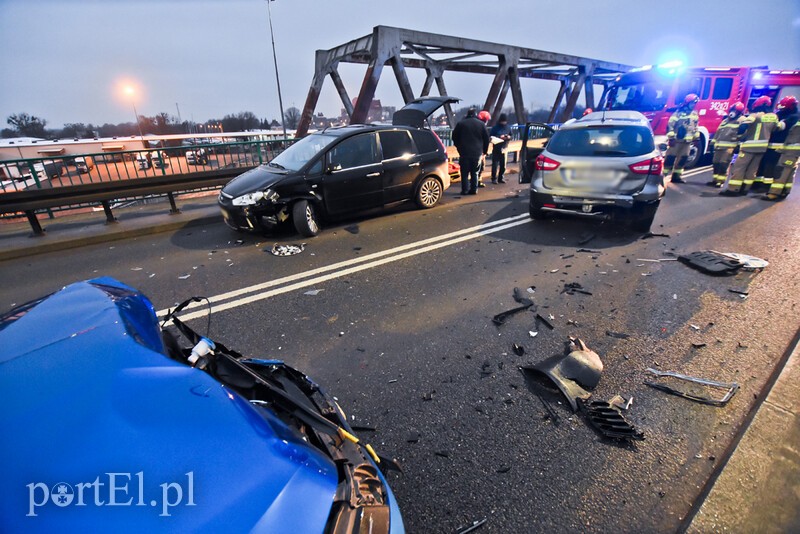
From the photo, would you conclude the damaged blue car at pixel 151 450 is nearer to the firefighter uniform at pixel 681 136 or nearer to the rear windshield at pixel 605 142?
the rear windshield at pixel 605 142

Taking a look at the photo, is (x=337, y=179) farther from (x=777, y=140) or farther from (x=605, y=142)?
(x=777, y=140)

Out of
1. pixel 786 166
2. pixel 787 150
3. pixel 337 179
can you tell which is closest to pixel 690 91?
pixel 787 150

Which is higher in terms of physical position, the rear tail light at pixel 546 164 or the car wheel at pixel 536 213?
the rear tail light at pixel 546 164

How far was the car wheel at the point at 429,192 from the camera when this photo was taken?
7.82 meters

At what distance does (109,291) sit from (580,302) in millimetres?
3953

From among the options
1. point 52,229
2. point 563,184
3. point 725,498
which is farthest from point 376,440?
point 52,229

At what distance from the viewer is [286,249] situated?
18.8ft

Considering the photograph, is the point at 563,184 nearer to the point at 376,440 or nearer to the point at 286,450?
the point at 376,440

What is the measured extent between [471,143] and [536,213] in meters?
3.02

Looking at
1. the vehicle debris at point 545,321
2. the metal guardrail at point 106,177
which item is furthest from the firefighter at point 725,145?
the metal guardrail at point 106,177

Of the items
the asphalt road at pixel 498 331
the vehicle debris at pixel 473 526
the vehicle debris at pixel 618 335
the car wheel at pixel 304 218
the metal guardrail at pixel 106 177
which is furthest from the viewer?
the metal guardrail at pixel 106 177

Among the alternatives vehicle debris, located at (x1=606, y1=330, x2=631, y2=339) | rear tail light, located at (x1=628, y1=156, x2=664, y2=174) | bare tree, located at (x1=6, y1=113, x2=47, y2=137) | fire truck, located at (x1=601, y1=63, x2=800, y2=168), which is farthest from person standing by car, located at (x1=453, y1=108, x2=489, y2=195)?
bare tree, located at (x1=6, y1=113, x2=47, y2=137)

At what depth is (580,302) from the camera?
3953mm

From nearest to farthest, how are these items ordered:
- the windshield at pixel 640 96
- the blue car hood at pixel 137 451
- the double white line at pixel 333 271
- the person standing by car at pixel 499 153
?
the blue car hood at pixel 137 451
the double white line at pixel 333 271
the person standing by car at pixel 499 153
the windshield at pixel 640 96
